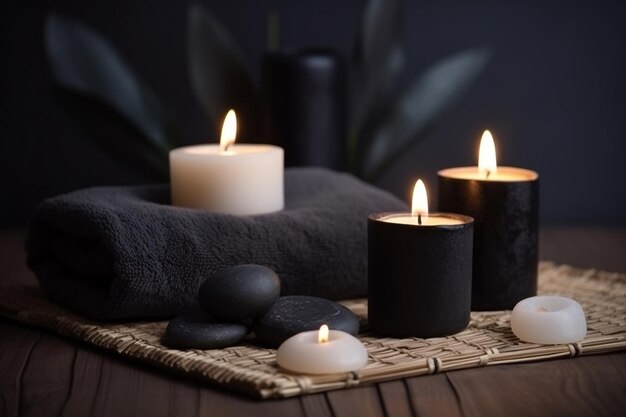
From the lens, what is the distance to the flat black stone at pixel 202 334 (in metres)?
0.79

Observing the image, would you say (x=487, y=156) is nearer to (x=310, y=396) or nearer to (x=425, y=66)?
(x=310, y=396)

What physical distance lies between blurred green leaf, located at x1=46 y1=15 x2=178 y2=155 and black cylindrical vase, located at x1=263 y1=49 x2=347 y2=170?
0.16 metres

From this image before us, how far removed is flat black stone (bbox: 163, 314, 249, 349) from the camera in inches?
31.1

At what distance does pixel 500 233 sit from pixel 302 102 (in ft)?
1.66

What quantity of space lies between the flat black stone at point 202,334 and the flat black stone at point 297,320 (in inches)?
0.8

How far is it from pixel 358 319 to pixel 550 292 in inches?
9.8

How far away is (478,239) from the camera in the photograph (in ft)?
3.02

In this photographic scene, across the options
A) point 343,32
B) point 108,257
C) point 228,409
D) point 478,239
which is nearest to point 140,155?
point 343,32

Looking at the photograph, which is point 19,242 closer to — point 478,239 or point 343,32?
point 343,32

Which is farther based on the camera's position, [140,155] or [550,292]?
[140,155]

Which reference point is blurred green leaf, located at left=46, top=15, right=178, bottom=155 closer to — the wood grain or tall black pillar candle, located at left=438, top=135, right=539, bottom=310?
tall black pillar candle, located at left=438, top=135, right=539, bottom=310

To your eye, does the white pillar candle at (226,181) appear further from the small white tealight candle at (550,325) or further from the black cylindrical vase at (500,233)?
the small white tealight candle at (550,325)

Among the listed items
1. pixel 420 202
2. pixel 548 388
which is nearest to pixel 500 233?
pixel 420 202

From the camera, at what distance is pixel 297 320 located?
0.80 meters
